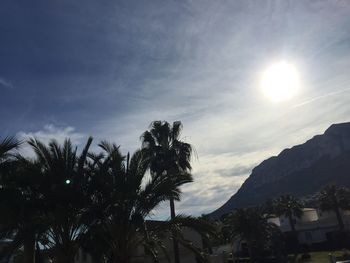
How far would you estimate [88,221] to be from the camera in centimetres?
1520

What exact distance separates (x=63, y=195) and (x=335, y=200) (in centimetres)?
6263

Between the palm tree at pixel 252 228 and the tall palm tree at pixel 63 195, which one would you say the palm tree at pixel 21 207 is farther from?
the palm tree at pixel 252 228

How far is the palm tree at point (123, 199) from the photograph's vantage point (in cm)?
1582

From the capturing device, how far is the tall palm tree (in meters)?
15.1

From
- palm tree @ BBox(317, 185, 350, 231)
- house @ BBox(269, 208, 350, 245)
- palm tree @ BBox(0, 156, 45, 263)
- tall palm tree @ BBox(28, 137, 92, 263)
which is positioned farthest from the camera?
house @ BBox(269, 208, 350, 245)

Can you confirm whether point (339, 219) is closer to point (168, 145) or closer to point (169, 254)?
point (169, 254)

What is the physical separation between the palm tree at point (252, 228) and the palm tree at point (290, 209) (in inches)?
Answer: 563

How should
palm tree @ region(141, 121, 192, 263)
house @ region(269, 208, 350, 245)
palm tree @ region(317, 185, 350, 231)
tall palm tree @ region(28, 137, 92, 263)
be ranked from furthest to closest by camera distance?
house @ region(269, 208, 350, 245)
palm tree @ region(317, 185, 350, 231)
palm tree @ region(141, 121, 192, 263)
tall palm tree @ region(28, 137, 92, 263)

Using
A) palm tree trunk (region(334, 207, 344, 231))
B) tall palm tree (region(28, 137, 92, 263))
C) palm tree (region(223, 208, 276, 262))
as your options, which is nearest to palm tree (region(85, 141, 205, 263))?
tall palm tree (region(28, 137, 92, 263))

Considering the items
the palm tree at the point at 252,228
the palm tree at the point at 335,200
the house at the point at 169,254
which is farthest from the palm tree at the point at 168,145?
the palm tree at the point at 335,200

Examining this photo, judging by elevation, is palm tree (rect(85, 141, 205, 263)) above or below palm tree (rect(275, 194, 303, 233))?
below

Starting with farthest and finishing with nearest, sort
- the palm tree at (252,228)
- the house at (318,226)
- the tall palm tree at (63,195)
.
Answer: the house at (318,226), the palm tree at (252,228), the tall palm tree at (63,195)

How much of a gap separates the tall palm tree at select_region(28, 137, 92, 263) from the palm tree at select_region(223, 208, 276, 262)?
4256cm

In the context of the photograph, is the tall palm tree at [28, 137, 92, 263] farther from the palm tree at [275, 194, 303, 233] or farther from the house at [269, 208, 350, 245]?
the house at [269, 208, 350, 245]
